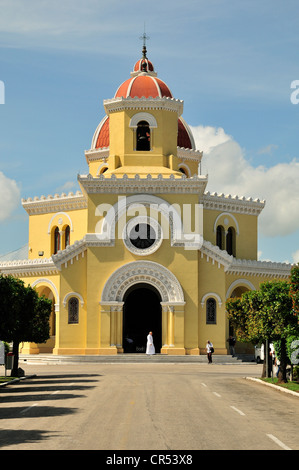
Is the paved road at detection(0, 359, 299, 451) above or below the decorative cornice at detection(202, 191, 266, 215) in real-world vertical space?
below

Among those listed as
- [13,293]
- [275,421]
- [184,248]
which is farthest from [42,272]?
[275,421]

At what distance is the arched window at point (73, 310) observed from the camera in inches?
1698

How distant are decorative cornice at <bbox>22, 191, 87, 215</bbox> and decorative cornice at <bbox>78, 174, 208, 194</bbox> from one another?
725 centimetres

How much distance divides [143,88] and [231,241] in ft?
40.1

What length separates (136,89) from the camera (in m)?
47.3

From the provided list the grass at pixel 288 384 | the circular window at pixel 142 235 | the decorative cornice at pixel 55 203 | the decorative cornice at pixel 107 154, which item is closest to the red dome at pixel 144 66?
the decorative cornice at pixel 107 154

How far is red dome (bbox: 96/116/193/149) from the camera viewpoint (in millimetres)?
54125

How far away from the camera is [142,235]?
43.3m

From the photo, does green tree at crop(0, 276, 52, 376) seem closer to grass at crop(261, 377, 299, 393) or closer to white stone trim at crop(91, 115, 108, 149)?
grass at crop(261, 377, 299, 393)

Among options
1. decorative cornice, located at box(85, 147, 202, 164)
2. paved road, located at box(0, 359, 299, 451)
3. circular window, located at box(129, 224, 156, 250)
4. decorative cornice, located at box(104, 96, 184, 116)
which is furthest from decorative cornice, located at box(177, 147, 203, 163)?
paved road, located at box(0, 359, 299, 451)

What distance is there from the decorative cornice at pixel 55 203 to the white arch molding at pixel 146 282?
9.32m

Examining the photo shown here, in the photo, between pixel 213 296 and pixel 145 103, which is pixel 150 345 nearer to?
pixel 213 296

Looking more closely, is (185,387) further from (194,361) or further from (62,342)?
(62,342)

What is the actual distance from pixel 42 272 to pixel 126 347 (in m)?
7.75
